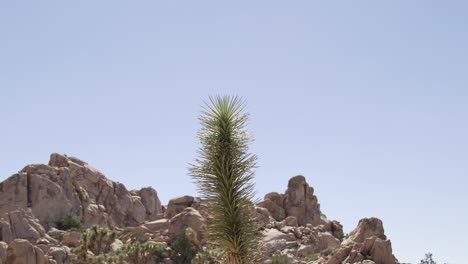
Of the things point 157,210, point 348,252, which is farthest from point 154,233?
point 348,252

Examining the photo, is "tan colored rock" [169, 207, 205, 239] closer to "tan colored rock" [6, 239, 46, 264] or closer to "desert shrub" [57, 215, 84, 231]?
"desert shrub" [57, 215, 84, 231]

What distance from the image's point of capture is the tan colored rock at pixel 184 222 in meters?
91.4

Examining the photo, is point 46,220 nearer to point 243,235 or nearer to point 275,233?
point 275,233

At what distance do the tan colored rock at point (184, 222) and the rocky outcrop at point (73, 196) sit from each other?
12534 mm

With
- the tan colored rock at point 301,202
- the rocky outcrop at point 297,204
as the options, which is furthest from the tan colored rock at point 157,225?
the tan colored rock at point 301,202

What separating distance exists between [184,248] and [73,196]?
21.0m

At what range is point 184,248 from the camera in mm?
86250

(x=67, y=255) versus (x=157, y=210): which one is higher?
(x=157, y=210)

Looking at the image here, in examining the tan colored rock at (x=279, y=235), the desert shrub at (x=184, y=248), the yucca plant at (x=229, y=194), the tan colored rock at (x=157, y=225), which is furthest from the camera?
the tan colored rock at (x=157, y=225)

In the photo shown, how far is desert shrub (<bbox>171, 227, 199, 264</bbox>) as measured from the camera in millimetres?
84812

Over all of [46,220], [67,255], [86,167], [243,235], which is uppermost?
[86,167]

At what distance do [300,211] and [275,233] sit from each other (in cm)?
1491

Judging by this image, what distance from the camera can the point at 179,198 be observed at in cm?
10325

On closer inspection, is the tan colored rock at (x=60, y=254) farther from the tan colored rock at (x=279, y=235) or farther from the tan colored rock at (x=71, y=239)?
the tan colored rock at (x=279, y=235)
